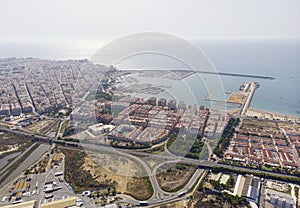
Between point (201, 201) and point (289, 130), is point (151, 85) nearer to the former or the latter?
point (289, 130)

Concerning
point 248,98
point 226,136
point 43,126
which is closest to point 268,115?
point 248,98

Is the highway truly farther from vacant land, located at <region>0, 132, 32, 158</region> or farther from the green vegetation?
vacant land, located at <region>0, 132, 32, 158</region>

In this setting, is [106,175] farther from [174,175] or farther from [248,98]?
[248,98]

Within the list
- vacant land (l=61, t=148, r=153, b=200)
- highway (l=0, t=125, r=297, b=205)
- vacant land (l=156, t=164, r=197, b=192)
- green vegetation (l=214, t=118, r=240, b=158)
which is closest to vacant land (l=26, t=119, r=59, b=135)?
highway (l=0, t=125, r=297, b=205)

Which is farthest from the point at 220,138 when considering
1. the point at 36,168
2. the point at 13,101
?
the point at 13,101

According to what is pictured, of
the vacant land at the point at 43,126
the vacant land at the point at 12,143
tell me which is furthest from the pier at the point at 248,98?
the vacant land at the point at 12,143

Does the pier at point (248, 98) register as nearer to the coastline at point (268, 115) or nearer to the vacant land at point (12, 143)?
the coastline at point (268, 115)
